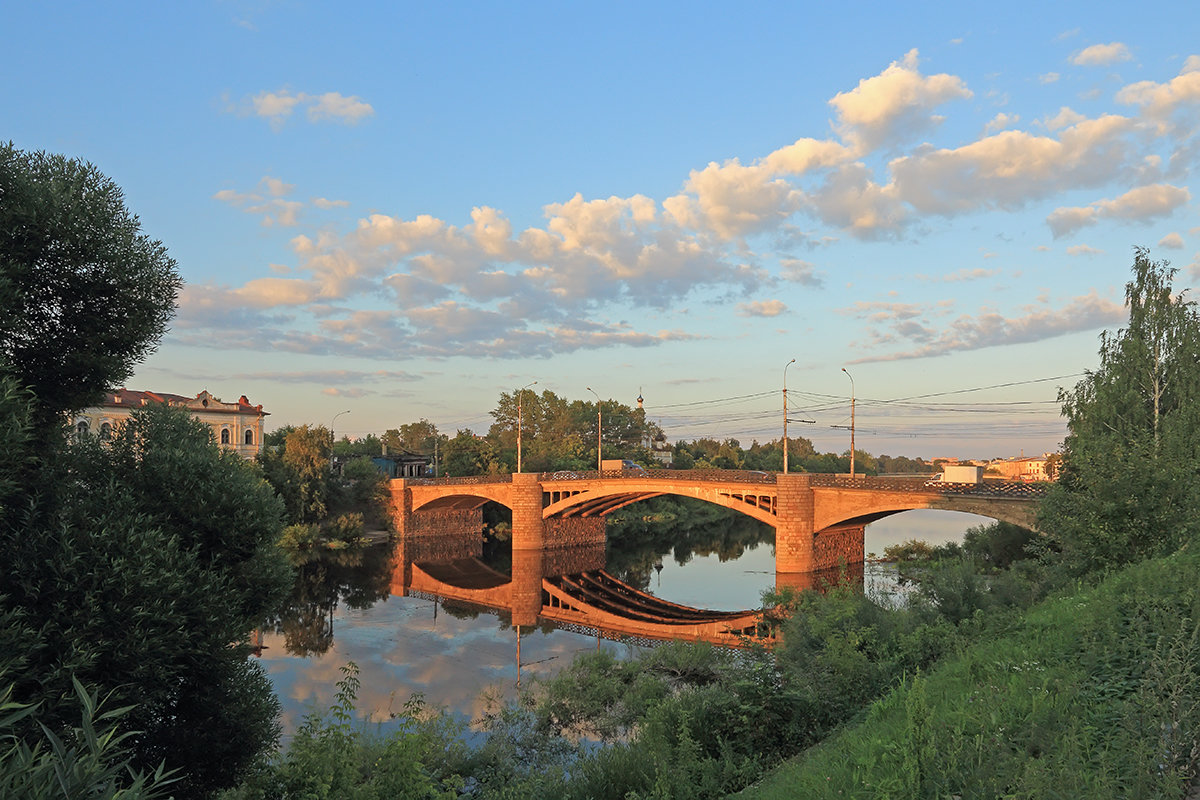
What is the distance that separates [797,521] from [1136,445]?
2319 centimetres

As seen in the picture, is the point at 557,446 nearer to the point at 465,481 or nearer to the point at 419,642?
the point at 465,481

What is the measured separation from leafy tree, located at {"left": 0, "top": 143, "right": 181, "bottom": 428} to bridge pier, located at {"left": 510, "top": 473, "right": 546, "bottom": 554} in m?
44.8

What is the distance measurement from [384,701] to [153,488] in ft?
40.4

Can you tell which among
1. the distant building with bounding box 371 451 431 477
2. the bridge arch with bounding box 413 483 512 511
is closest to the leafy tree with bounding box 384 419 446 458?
the distant building with bounding box 371 451 431 477

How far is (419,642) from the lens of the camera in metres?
28.9

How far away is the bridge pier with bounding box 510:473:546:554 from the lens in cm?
5572

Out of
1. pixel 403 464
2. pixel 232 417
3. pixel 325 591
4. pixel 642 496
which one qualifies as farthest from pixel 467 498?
pixel 403 464

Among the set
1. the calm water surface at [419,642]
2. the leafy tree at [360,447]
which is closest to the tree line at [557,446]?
the leafy tree at [360,447]

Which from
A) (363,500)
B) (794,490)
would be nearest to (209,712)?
(794,490)

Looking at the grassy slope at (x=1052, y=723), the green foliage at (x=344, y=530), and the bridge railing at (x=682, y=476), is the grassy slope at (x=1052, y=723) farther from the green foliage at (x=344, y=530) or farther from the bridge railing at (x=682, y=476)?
the green foliage at (x=344, y=530)

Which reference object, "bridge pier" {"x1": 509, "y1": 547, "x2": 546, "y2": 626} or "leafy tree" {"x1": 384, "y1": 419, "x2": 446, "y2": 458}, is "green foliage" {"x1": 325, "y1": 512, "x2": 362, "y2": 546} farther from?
"leafy tree" {"x1": 384, "y1": 419, "x2": 446, "y2": 458}

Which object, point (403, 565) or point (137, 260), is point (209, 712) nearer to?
point (137, 260)

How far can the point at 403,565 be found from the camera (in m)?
51.4

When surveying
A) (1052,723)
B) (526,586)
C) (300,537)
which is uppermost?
(1052,723)
